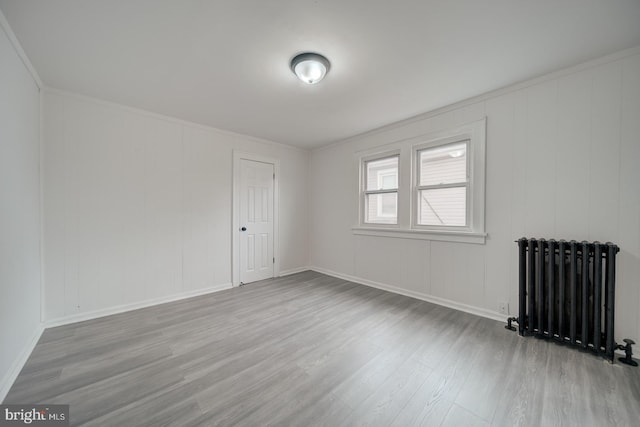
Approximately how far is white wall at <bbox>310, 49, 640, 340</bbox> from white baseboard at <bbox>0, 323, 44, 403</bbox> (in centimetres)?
385

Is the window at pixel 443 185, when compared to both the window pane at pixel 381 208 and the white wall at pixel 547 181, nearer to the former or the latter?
the white wall at pixel 547 181

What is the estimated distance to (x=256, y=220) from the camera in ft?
14.0

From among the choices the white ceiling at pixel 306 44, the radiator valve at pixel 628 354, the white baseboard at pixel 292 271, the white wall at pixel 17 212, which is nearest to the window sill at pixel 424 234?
the radiator valve at pixel 628 354

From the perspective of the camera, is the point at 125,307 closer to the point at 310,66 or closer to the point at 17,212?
the point at 17,212

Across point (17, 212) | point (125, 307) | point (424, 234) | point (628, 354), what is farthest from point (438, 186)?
point (125, 307)

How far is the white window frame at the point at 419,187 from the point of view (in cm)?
276

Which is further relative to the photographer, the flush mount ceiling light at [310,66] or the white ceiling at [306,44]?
the flush mount ceiling light at [310,66]

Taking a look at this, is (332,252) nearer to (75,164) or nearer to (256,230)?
(256,230)

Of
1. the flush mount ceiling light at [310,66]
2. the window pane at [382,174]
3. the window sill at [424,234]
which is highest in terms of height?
the flush mount ceiling light at [310,66]

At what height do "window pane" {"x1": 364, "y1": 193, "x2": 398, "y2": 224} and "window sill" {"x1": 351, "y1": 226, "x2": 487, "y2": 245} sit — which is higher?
"window pane" {"x1": 364, "y1": 193, "x2": 398, "y2": 224}

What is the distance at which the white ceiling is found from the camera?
1549mm

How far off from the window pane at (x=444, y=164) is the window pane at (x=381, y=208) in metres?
0.58

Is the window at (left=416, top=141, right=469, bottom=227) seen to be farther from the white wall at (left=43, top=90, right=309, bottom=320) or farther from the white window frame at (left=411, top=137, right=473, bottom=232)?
the white wall at (left=43, top=90, right=309, bottom=320)

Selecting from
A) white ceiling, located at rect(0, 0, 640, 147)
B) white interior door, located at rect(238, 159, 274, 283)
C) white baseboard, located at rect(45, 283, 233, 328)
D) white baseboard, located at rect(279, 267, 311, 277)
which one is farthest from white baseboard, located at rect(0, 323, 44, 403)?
white baseboard, located at rect(279, 267, 311, 277)
